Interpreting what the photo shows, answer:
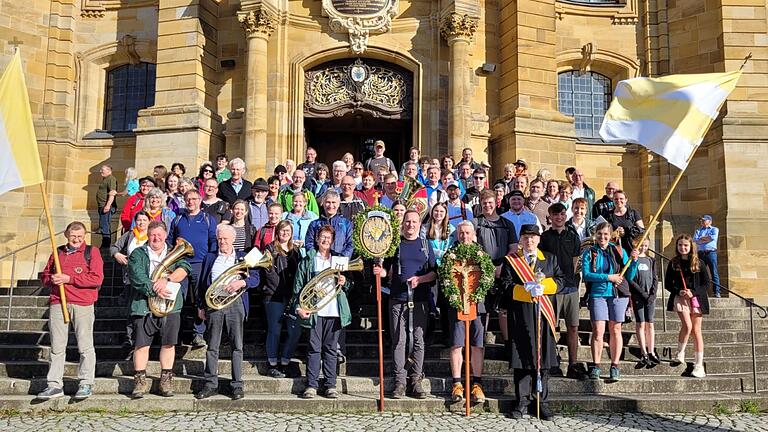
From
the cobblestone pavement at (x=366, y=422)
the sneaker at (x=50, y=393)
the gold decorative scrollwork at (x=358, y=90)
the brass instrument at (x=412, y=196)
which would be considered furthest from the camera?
the gold decorative scrollwork at (x=358, y=90)

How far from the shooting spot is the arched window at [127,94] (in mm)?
16875

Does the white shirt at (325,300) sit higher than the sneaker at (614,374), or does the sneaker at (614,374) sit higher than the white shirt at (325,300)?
the white shirt at (325,300)

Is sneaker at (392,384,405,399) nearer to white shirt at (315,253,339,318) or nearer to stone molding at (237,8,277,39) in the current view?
white shirt at (315,253,339,318)

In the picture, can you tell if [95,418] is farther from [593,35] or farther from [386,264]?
[593,35]

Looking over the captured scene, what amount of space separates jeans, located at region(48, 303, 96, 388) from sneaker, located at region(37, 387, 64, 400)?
0.04 metres

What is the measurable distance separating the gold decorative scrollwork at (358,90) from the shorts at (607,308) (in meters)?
8.12

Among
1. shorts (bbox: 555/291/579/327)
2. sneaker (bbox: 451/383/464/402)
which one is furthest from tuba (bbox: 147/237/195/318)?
shorts (bbox: 555/291/579/327)

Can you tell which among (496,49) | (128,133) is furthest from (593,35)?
(128,133)

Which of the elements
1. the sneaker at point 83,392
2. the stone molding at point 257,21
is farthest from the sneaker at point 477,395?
the stone molding at point 257,21

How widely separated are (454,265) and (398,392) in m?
1.50

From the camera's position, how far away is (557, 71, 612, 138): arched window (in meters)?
16.9

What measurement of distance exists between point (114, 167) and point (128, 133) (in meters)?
0.88

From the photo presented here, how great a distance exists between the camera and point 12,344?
888 cm

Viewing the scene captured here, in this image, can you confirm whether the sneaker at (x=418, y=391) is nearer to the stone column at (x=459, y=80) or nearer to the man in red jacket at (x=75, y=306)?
the man in red jacket at (x=75, y=306)
